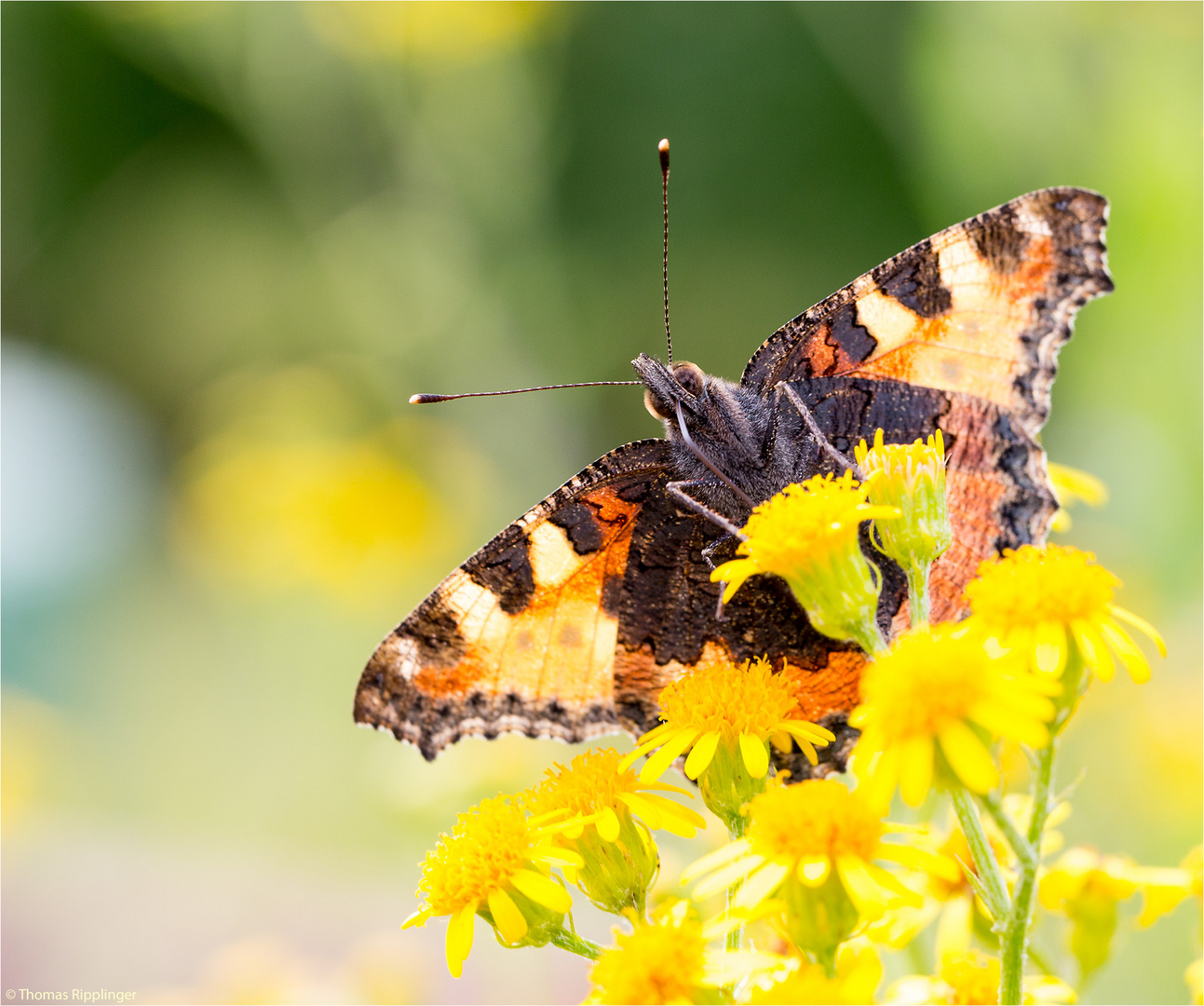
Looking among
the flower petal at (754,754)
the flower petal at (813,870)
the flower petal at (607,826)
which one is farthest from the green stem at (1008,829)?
the flower petal at (607,826)

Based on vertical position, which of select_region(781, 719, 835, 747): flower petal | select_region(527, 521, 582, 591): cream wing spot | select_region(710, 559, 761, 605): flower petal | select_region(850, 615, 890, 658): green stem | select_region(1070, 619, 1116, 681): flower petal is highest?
select_region(527, 521, 582, 591): cream wing spot

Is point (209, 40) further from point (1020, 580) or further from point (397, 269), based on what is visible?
point (1020, 580)

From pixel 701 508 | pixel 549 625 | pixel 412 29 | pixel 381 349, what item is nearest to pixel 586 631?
pixel 549 625

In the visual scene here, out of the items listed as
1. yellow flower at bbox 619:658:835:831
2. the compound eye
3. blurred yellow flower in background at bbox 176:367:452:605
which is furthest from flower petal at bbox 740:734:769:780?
blurred yellow flower in background at bbox 176:367:452:605

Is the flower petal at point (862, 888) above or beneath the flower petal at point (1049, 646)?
beneath

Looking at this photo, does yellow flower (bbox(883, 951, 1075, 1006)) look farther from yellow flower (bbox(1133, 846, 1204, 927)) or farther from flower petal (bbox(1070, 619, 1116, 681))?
flower petal (bbox(1070, 619, 1116, 681))

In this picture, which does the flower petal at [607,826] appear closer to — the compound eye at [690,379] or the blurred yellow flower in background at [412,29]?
the compound eye at [690,379]
